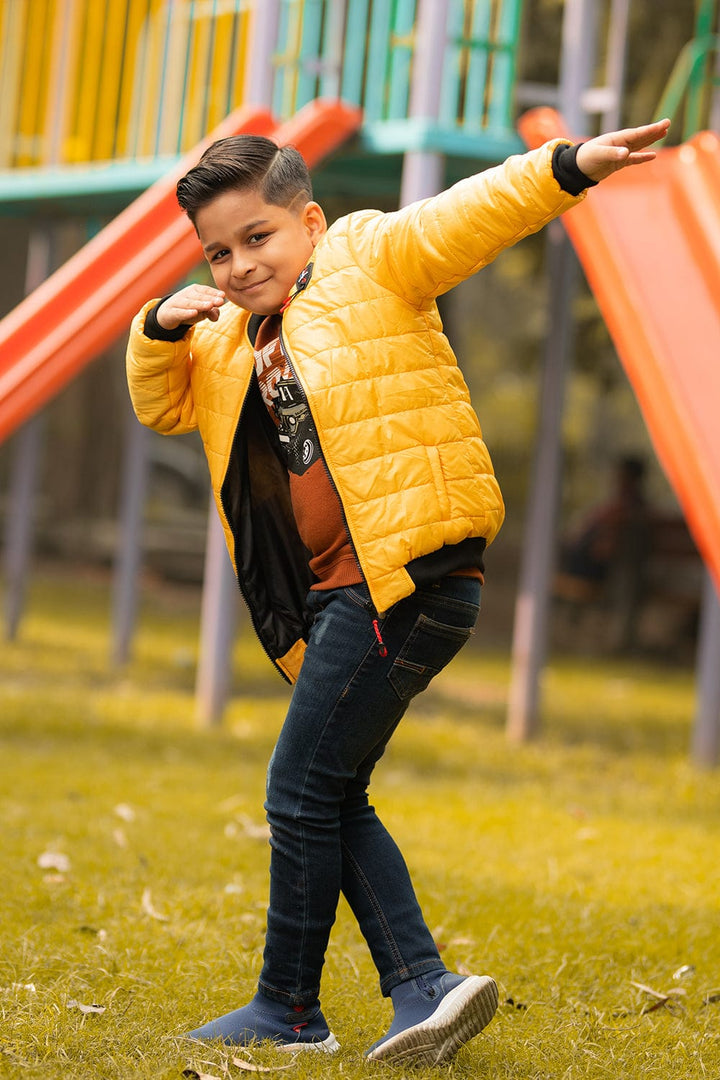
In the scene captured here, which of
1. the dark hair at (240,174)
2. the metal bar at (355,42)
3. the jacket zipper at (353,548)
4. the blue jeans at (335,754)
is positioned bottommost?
the blue jeans at (335,754)

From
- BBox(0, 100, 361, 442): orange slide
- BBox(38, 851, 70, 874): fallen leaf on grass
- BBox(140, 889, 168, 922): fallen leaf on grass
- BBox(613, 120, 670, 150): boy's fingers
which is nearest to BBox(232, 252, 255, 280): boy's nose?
BBox(613, 120, 670, 150): boy's fingers

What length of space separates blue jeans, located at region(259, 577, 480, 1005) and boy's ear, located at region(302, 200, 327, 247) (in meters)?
0.72

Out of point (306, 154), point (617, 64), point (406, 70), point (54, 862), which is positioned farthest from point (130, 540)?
point (54, 862)

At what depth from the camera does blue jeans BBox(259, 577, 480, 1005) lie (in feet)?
8.98

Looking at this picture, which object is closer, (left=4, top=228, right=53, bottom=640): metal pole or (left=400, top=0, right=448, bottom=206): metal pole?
(left=400, top=0, right=448, bottom=206): metal pole

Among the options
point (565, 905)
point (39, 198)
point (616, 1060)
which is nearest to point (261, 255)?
point (616, 1060)

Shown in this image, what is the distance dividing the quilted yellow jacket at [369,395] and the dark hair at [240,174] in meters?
0.13

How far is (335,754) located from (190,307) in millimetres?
890

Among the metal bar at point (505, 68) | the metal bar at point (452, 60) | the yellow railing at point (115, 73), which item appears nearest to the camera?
the metal bar at point (452, 60)

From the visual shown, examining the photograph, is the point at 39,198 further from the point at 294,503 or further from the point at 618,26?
the point at 294,503

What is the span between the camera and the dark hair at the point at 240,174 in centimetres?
277

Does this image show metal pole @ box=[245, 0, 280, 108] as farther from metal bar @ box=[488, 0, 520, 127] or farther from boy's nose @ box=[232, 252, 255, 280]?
boy's nose @ box=[232, 252, 255, 280]

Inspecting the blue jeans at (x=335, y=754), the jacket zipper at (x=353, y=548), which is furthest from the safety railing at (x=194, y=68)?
the blue jeans at (x=335, y=754)

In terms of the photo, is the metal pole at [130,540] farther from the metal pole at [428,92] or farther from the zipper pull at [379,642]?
the zipper pull at [379,642]
